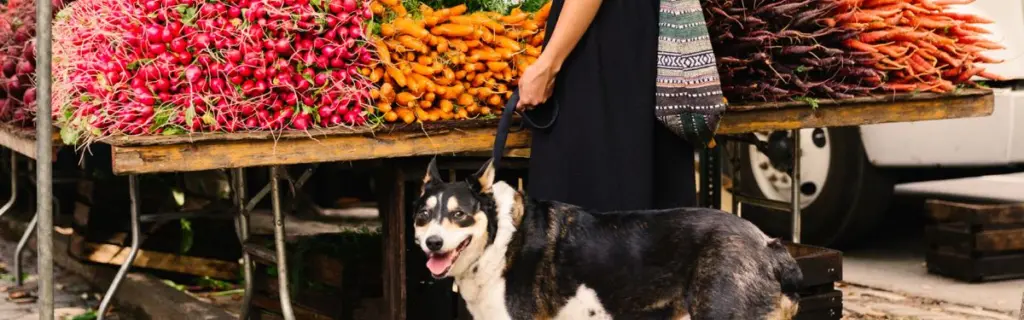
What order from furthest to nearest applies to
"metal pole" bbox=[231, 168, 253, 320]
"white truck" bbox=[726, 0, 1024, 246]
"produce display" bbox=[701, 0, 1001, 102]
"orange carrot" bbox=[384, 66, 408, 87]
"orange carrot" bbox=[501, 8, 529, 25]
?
"white truck" bbox=[726, 0, 1024, 246] → "metal pole" bbox=[231, 168, 253, 320] → "produce display" bbox=[701, 0, 1001, 102] → "orange carrot" bbox=[501, 8, 529, 25] → "orange carrot" bbox=[384, 66, 408, 87]

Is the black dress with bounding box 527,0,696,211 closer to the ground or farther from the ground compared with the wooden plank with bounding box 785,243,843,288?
farther from the ground

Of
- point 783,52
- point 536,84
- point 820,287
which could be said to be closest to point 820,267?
point 820,287

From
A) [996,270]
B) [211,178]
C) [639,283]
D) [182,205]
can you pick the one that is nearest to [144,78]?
[639,283]

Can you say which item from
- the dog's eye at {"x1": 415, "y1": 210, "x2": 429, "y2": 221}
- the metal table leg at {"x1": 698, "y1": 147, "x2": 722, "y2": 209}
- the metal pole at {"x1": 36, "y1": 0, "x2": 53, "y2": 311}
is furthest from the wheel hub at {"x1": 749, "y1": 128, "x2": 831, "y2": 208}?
the metal pole at {"x1": 36, "y1": 0, "x2": 53, "y2": 311}

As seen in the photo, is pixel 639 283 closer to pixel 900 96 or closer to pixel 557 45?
pixel 557 45

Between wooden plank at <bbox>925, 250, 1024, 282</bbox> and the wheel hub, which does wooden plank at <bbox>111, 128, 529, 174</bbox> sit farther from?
wooden plank at <bbox>925, 250, 1024, 282</bbox>

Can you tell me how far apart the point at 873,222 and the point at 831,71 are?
2606 millimetres

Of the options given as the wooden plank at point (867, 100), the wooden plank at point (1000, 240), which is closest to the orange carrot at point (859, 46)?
the wooden plank at point (867, 100)

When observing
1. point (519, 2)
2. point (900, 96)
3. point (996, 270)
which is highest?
point (519, 2)

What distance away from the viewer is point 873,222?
7.02 metres

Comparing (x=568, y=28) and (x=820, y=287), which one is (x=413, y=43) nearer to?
(x=568, y=28)

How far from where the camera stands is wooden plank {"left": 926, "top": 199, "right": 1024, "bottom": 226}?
6.24m

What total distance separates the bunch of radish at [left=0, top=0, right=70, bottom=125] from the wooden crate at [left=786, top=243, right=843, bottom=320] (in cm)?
311

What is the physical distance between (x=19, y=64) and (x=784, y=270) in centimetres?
348
